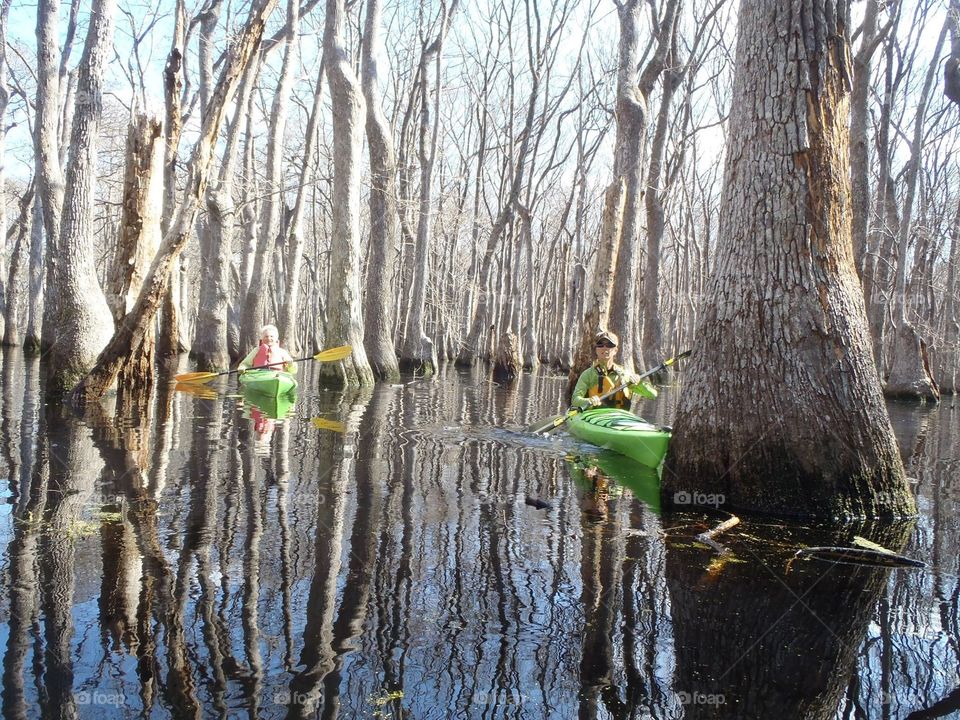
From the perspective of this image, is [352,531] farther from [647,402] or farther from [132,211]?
[647,402]

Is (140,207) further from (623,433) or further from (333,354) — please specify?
(623,433)

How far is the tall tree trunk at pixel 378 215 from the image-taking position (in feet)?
50.3

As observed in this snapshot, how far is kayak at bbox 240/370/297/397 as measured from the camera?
11.2 m

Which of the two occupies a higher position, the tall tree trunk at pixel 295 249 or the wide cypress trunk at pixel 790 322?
the tall tree trunk at pixel 295 249

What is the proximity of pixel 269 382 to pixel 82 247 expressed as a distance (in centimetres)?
294

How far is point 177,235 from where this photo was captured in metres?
8.73

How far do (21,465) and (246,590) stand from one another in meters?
3.15

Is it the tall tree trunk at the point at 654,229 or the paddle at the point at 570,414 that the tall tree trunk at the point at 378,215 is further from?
the paddle at the point at 570,414

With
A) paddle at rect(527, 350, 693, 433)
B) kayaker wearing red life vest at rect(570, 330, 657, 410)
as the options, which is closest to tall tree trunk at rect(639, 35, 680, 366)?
kayaker wearing red life vest at rect(570, 330, 657, 410)

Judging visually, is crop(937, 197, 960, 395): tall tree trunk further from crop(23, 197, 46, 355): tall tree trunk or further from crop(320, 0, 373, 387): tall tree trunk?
crop(23, 197, 46, 355): tall tree trunk

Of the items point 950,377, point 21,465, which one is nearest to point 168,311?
point 21,465

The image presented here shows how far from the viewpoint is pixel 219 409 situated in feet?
31.8

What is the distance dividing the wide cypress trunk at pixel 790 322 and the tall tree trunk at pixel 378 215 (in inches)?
425

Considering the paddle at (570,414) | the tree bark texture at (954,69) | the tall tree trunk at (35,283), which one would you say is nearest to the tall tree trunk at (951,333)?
the tree bark texture at (954,69)
